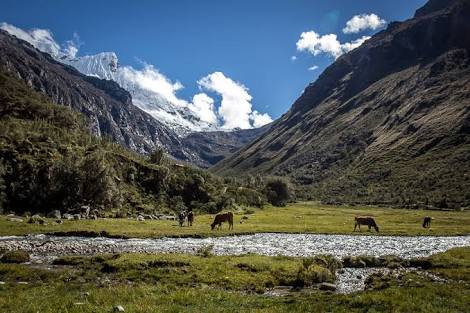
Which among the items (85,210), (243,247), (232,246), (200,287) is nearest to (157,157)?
(85,210)

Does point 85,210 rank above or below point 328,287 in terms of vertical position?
above

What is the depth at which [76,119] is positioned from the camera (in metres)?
173

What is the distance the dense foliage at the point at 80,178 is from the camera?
9131 centimetres

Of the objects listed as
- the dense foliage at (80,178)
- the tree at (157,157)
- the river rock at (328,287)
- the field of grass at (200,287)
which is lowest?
the river rock at (328,287)

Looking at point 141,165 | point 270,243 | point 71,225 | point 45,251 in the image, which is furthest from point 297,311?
point 141,165

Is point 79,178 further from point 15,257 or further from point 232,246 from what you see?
point 15,257

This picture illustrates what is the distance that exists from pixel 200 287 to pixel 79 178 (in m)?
73.7

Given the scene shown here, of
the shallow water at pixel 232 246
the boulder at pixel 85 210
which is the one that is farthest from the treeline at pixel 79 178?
the shallow water at pixel 232 246

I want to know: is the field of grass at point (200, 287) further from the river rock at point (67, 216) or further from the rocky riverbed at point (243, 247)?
the river rock at point (67, 216)

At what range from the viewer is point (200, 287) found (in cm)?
2839

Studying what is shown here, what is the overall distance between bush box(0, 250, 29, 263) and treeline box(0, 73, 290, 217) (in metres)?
51.5

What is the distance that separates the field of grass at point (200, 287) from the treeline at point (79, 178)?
194 feet

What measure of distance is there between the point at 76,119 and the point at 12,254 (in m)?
145

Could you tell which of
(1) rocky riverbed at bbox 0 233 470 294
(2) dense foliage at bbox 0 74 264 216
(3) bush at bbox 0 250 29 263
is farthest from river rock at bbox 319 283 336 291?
(2) dense foliage at bbox 0 74 264 216
